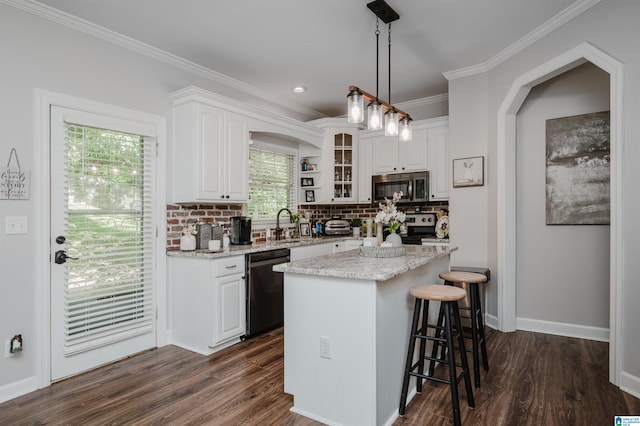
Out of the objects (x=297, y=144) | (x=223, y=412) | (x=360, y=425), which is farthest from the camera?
(x=297, y=144)

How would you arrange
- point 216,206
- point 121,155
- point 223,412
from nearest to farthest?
point 223,412 < point 121,155 < point 216,206

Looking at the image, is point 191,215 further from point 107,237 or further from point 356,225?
point 356,225

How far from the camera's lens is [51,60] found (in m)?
2.73

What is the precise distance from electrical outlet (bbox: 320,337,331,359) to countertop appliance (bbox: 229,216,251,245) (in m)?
1.98

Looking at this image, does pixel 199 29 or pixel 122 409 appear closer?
pixel 122 409

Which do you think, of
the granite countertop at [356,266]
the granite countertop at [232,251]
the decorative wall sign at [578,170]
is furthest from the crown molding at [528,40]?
the granite countertop at [232,251]

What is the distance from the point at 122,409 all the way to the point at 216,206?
2.12m

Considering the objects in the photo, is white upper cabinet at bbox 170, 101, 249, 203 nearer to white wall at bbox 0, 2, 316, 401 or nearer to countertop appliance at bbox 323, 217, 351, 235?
white wall at bbox 0, 2, 316, 401

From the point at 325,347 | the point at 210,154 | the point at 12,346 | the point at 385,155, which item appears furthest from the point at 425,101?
the point at 12,346

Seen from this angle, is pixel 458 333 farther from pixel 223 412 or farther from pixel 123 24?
pixel 123 24

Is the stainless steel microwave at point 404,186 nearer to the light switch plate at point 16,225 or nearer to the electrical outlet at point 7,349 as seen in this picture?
the light switch plate at point 16,225

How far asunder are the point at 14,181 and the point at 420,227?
410 cm

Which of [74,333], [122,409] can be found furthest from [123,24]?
[122,409]

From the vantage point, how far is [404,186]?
4828 millimetres
